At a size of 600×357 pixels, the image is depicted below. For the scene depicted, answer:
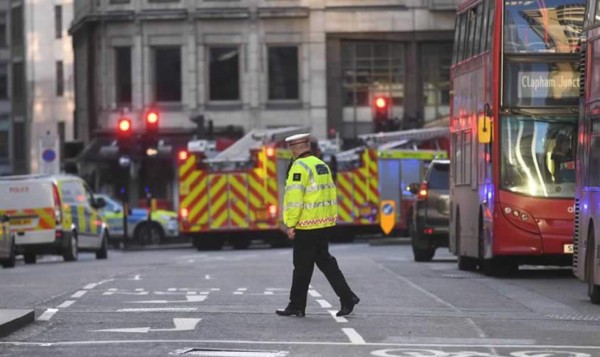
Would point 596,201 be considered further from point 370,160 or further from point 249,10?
point 249,10

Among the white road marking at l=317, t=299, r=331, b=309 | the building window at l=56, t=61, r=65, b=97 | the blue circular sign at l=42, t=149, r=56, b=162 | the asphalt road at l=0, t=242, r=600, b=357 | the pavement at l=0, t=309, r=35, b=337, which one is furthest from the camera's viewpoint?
the building window at l=56, t=61, r=65, b=97

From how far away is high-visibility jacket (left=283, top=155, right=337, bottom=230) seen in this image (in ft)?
53.9

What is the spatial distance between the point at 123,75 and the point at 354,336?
51.0 meters

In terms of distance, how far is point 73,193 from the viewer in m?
39.8

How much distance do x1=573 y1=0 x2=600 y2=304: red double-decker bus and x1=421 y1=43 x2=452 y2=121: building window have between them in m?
43.9

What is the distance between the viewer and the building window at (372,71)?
63.8 m

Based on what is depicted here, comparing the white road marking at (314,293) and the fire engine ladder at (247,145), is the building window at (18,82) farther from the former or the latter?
the white road marking at (314,293)

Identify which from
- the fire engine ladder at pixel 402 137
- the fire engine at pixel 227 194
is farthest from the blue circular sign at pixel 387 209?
the fire engine at pixel 227 194

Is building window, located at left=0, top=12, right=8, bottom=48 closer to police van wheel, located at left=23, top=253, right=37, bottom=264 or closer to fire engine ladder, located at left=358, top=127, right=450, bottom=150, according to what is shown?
fire engine ladder, located at left=358, top=127, right=450, bottom=150

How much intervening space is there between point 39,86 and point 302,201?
3068 inches

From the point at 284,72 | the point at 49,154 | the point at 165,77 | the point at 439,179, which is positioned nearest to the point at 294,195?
the point at 439,179

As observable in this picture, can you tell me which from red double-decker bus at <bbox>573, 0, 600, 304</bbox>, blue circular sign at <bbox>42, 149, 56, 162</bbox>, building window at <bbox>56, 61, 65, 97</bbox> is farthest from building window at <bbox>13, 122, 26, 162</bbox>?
red double-decker bus at <bbox>573, 0, 600, 304</bbox>

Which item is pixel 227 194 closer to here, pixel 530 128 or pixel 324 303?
pixel 530 128

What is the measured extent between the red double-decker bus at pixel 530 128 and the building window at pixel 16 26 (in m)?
70.4
